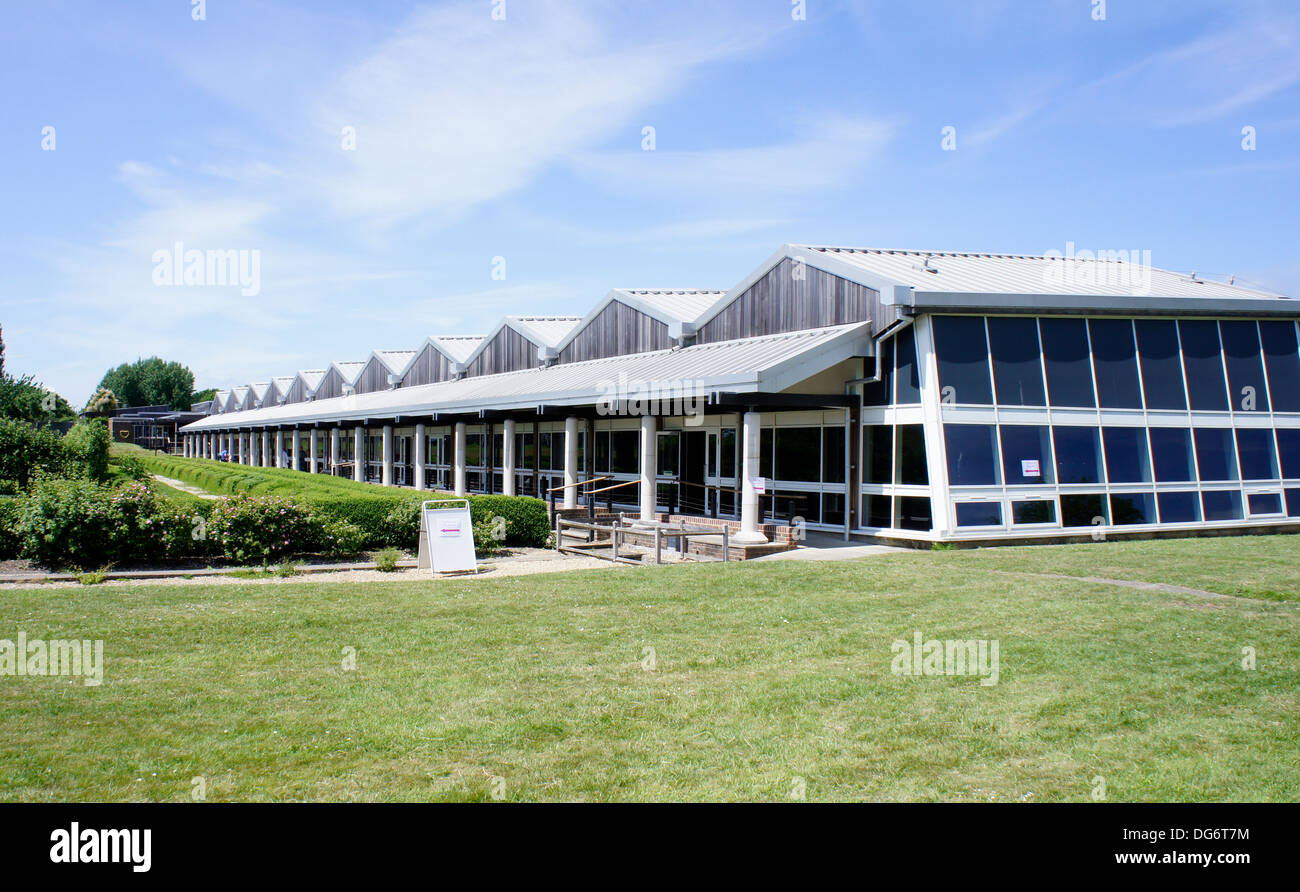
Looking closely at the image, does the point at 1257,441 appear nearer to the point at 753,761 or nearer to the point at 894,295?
the point at 894,295

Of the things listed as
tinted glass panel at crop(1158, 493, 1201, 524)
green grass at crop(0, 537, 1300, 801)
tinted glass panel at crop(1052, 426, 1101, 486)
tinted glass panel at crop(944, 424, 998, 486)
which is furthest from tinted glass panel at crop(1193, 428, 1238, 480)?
green grass at crop(0, 537, 1300, 801)

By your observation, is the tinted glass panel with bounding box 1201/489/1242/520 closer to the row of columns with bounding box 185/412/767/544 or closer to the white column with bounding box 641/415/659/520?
the row of columns with bounding box 185/412/767/544

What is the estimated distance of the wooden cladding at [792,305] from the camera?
59.3 feet

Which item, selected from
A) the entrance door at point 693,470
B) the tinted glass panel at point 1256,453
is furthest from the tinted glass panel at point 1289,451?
the entrance door at point 693,470

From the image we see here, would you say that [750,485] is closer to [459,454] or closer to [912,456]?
[912,456]

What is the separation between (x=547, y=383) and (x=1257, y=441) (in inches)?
685

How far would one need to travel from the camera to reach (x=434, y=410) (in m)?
30.2

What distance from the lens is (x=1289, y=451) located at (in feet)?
64.3

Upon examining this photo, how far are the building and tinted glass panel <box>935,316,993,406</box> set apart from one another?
4 centimetres

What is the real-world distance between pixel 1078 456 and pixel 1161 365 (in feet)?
10.1

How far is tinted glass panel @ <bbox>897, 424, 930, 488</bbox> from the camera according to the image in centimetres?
1656

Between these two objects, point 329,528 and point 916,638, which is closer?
point 916,638

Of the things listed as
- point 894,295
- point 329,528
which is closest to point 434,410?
point 329,528

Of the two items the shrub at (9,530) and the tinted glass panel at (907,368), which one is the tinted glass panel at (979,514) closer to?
the tinted glass panel at (907,368)
